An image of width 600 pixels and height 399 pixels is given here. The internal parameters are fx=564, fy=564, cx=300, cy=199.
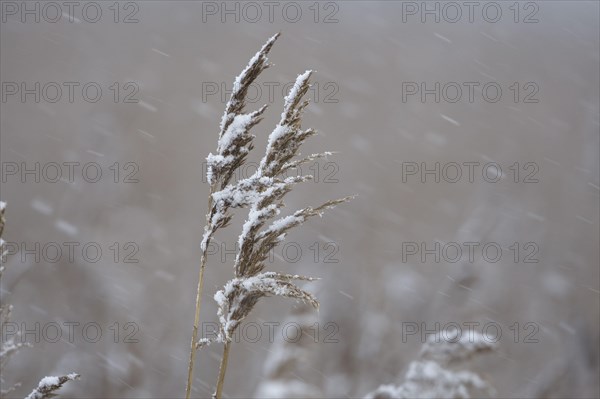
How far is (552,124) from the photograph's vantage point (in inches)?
651

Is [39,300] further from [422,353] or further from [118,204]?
[422,353]

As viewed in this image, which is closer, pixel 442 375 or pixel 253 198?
pixel 253 198

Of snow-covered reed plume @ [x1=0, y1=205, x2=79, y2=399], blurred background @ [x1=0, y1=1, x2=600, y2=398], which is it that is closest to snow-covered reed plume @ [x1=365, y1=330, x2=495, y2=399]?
blurred background @ [x1=0, y1=1, x2=600, y2=398]

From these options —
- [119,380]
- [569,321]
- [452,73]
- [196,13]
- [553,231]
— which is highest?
[196,13]

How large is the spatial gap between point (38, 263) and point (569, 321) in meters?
5.78

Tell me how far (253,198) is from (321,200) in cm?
1433

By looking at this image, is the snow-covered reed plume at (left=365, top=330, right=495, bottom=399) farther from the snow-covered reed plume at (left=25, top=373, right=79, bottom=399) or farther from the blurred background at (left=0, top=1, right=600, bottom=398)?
the snow-covered reed plume at (left=25, top=373, right=79, bottom=399)

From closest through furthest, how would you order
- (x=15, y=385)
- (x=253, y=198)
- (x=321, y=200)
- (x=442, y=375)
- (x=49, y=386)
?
(x=49, y=386)
(x=253, y=198)
(x=15, y=385)
(x=442, y=375)
(x=321, y=200)

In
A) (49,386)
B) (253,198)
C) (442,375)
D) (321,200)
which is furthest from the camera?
(321,200)

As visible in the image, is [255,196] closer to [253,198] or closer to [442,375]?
[253,198]

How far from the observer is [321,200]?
52.1 feet

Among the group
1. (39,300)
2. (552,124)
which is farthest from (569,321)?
(552,124)

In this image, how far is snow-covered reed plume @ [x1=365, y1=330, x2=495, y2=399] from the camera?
2.68 m

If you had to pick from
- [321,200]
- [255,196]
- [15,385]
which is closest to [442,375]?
[255,196]
